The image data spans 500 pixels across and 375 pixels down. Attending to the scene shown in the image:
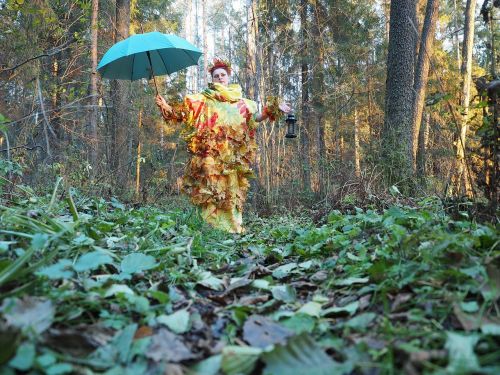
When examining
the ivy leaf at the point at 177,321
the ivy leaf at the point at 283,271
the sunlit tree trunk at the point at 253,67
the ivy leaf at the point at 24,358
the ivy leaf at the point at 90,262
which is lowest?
the ivy leaf at the point at 283,271

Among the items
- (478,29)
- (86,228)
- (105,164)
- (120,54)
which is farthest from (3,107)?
(478,29)

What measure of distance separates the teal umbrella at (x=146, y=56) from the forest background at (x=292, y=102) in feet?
2.13

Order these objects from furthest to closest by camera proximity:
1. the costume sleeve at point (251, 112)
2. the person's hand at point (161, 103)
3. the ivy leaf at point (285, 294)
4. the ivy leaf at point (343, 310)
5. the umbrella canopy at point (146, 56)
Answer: the costume sleeve at point (251, 112)
the person's hand at point (161, 103)
the umbrella canopy at point (146, 56)
the ivy leaf at point (285, 294)
the ivy leaf at point (343, 310)

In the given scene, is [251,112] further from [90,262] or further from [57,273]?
[57,273]

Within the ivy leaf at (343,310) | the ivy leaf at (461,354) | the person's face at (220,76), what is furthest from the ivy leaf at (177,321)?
the person's face at (220,76)

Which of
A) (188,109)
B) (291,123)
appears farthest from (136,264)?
(291,123)

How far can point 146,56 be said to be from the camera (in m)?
5.28

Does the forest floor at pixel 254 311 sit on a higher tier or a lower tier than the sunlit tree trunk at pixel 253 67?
lower

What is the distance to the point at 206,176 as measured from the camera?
5230 millimetres

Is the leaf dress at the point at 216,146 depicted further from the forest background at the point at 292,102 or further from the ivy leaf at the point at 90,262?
the ivy leaf at the point at 90,262

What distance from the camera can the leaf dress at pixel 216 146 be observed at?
5.22 m

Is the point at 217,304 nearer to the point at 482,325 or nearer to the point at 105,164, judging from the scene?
the point at 482,325

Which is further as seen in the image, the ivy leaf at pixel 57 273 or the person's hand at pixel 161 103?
the person's hand at pixel 161 103

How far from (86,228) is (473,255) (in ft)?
6.52
